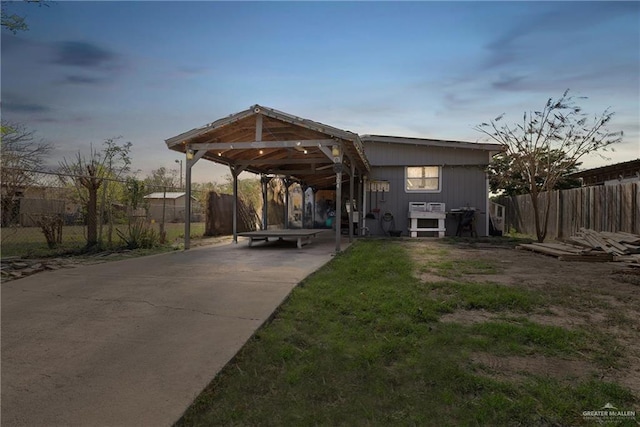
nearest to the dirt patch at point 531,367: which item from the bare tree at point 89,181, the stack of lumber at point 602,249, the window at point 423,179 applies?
the stack of lumber at point 602,249

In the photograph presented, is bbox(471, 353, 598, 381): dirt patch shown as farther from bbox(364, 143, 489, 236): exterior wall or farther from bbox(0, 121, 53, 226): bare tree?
bbox(364, 143, 489, 236): exterior wall

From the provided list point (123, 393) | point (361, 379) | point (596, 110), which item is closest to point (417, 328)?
point (361, 379)

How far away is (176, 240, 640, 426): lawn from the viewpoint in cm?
215

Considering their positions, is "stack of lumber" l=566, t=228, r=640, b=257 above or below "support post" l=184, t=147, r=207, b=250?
below

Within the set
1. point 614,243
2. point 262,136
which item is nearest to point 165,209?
point 262,136

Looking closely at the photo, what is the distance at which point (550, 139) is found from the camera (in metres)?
12.3

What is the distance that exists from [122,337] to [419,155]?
13.0 meters

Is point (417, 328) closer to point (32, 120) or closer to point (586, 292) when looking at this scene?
point (586, 292)

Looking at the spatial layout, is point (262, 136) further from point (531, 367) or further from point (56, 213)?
point (531, 367)

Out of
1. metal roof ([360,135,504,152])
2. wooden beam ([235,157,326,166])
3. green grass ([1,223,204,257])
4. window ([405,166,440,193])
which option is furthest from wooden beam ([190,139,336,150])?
window ([405,166,440,193])

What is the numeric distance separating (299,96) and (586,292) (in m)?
13.6

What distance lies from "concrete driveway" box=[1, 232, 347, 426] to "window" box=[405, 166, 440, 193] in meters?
9.71

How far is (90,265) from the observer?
674 cm

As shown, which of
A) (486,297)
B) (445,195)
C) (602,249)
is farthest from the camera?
(445,195)
